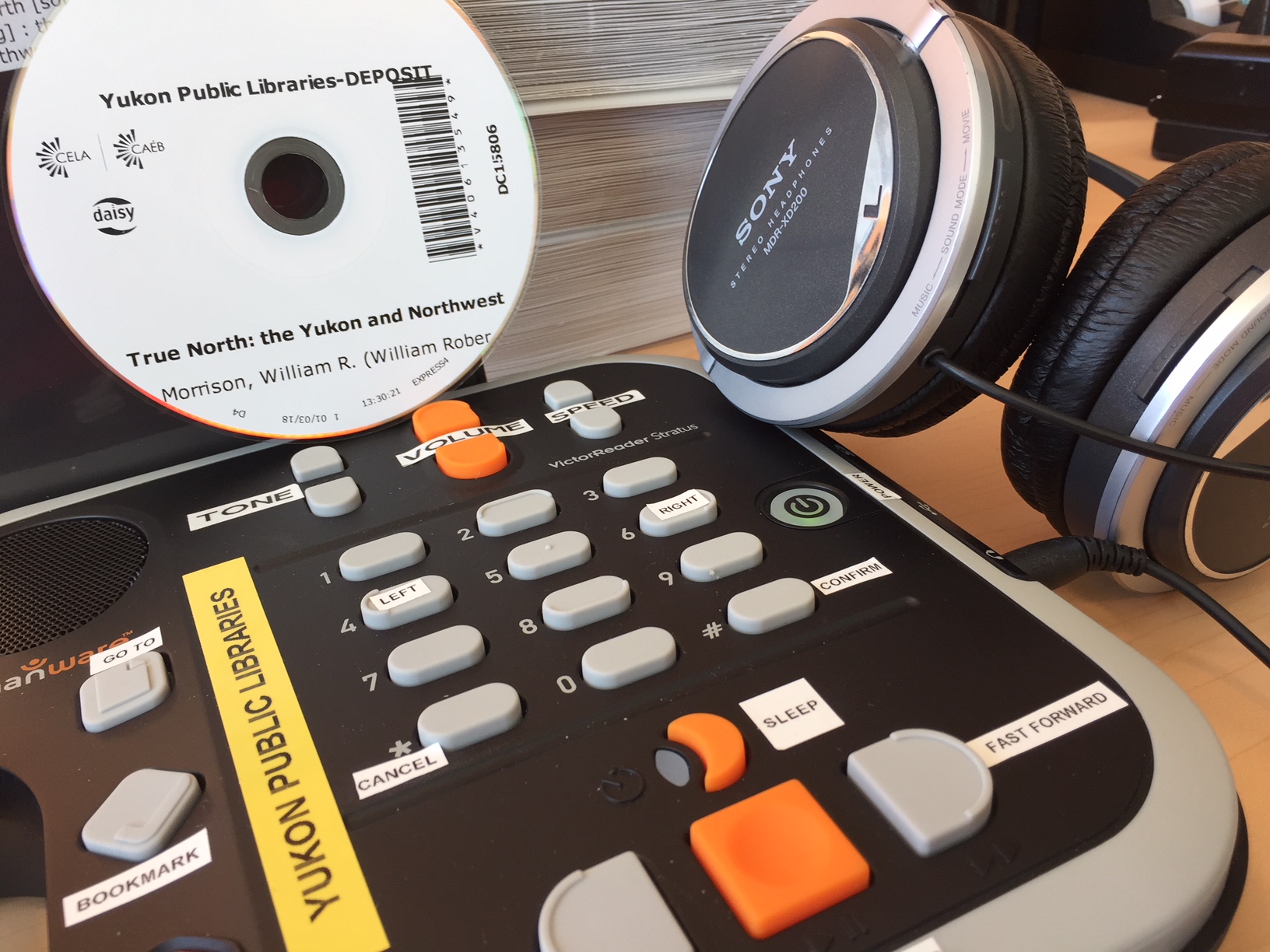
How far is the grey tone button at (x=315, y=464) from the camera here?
17.0 inches

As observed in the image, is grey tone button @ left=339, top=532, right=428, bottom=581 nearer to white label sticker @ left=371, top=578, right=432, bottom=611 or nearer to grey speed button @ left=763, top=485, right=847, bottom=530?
Answer: white label sticker @ left=371, top=578, right=432, bottom=611

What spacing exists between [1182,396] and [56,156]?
1.59ft

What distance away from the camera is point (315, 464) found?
44cm

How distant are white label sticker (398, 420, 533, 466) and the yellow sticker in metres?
0.10

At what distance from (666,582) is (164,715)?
0.19 metres

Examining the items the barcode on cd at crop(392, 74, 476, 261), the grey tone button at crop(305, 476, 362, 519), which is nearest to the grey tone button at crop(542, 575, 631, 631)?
→ the grey tone button at crop(305, 476, 362, 519)

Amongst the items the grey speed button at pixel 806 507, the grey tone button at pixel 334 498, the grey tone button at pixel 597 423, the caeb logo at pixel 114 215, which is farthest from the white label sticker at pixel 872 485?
the caeb logo at pixel 114 215

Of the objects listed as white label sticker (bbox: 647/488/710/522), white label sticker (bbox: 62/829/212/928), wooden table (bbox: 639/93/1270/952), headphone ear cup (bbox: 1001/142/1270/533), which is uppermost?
headphone ear cup (bbox: 1001/142/1270/533)

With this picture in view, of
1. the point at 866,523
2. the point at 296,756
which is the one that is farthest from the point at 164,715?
the point at 866,523

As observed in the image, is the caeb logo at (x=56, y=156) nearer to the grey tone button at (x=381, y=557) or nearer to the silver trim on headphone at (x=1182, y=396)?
the grey tone button at (x=381, y=557)

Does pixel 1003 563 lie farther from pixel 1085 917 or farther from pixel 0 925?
pixel 0 925

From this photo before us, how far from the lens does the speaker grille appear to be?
36cm

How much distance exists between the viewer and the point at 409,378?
48 centimetres

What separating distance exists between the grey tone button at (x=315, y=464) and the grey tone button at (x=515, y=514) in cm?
9
